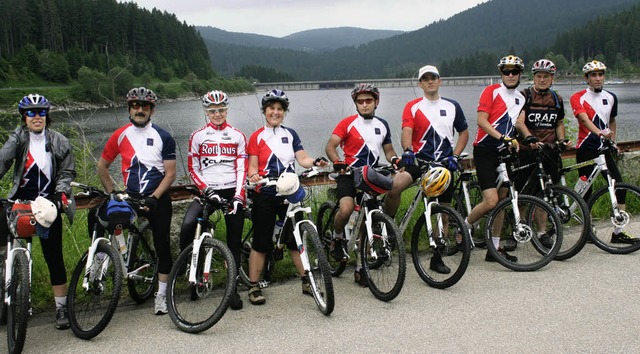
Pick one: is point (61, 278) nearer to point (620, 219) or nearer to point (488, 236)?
point (488, 236)

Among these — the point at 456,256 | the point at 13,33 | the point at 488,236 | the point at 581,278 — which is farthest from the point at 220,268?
the point at 13,33

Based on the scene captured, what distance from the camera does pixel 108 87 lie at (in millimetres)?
8336

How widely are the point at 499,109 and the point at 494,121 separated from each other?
0.46 feet

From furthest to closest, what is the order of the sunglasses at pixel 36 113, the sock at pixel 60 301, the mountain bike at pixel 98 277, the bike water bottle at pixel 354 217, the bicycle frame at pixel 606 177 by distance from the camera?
the bicycle frame at pixel 606 177 → the bike water bottle at pixel 354 217 → the sock at pixel 60 301 → the sunglasses at pixel 36 113 → the mountain bike at pixel 98 277

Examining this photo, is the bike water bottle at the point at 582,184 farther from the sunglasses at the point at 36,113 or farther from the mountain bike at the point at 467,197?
the sunglasses at the point at 36,113

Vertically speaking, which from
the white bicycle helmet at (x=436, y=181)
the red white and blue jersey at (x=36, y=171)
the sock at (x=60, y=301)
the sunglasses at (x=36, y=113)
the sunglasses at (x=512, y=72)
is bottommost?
the sock at (x=60, y=301)

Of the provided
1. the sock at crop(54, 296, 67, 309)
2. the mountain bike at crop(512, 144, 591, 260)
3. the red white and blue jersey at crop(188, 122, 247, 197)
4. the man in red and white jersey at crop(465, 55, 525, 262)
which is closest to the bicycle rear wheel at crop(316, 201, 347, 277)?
the red white and blue jersey at crop(188, 122, 247, 197)

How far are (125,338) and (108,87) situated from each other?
515cm

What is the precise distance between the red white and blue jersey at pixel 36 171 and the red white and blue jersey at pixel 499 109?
4264 millimetres

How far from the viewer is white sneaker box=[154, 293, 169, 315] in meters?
4.71

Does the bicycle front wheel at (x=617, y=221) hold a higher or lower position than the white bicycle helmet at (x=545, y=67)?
lower

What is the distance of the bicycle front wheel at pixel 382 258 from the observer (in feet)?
15.8

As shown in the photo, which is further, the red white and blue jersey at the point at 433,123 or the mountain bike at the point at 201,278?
the red white and blue jersey at the point at 433,123

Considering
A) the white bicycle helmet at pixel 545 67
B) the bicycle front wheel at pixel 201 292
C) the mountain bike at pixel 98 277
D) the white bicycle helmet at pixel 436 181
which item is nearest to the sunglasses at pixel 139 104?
the mountain bike at pixel 98 277
